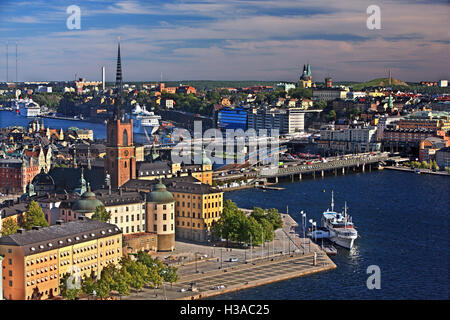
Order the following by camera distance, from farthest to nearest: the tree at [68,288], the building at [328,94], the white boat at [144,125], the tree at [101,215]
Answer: the building at [328,94] → the white boat at [144,125] → the tree at [101,215] → the tree at [68,288]

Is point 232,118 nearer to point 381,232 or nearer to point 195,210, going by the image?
point 381,232

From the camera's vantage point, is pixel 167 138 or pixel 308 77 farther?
pixel 308 77

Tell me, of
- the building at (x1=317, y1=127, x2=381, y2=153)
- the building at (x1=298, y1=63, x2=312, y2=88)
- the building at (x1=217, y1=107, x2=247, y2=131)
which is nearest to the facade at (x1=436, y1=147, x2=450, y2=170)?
the building at (x1=317, y1=127, x2=381, y2=153)

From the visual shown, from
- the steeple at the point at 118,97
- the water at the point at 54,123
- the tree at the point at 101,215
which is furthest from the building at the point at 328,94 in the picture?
the tree at the point at 101,215

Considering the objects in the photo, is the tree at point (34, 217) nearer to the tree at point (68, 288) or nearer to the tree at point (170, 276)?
the tree at point (68, 288)

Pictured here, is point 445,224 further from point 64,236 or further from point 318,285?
point 64,236

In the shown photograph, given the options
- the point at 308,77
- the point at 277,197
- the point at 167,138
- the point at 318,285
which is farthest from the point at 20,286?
the point at 308,77
